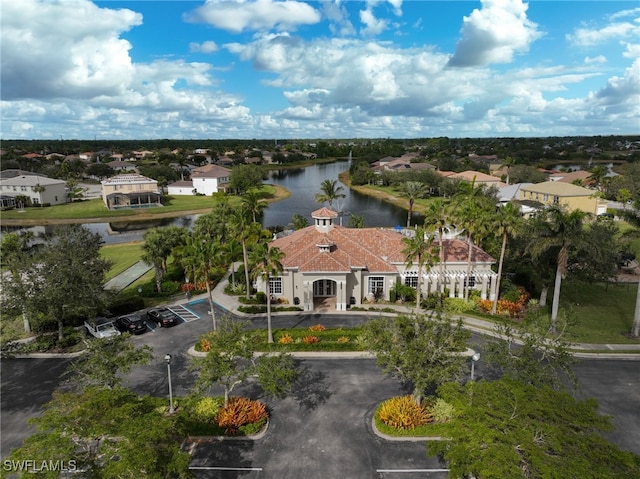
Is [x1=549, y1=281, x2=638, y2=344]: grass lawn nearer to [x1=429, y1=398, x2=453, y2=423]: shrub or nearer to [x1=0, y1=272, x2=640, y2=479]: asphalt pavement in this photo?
[x1=0, y1=272, x2=640, y2=479]: asphalt pavement

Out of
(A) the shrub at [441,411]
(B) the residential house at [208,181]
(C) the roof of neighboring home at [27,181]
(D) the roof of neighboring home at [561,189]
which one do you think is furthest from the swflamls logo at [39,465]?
(B) the residential house at [208,181]

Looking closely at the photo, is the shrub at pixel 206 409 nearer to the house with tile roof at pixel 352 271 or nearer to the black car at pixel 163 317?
the black car at pixel 163 317

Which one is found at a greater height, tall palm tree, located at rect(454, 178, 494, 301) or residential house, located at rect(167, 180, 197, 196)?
tall palm tree, located at rect(454, 178, 494, 301)

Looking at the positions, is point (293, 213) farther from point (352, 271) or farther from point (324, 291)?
point (352, 271)

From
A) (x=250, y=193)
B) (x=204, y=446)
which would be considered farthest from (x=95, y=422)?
(x=250, y=193)

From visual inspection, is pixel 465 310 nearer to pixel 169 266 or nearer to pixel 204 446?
pixel 204 446

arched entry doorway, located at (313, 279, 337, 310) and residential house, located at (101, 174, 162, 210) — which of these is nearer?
arched entry doorway, located at (313, 279, 337, 310)

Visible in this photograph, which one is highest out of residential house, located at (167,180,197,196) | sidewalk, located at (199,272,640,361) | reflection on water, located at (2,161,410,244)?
residential house, located at (167,180,197,196)

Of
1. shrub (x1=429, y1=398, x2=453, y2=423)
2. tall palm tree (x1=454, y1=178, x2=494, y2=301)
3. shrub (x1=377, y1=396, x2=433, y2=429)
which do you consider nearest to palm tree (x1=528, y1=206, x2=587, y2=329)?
tall palm tree (x1=454, y1=178, x2=494, y2=301)
